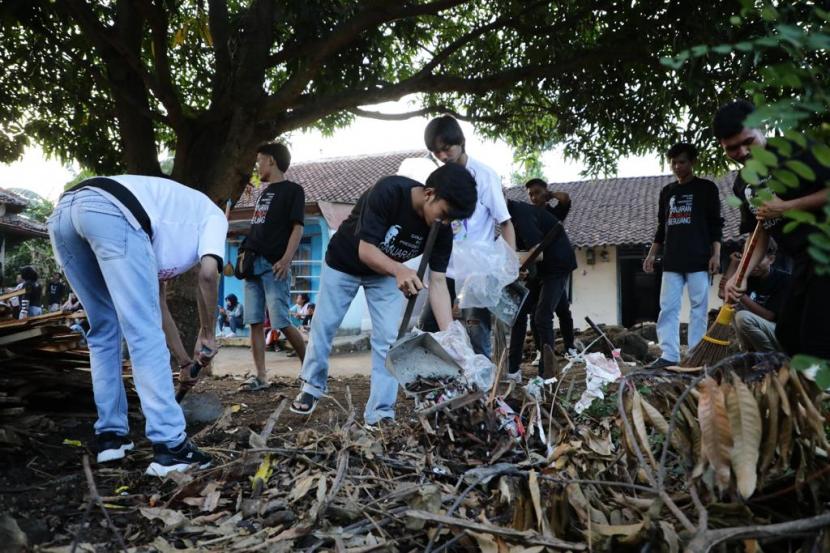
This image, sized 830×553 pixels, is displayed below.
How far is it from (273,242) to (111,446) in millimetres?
2471

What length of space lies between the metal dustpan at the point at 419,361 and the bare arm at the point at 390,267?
261 millimetres

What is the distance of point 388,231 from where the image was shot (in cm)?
369

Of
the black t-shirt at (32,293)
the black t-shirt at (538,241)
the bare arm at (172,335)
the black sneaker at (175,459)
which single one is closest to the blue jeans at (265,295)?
the bare arm at (172,335)

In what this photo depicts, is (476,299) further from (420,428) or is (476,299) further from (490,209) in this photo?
(420,428)

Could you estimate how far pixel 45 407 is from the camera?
3713 millimetres

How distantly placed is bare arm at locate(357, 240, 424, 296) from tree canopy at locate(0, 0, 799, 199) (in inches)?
99.7

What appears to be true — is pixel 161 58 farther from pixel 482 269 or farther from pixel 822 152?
pixel 822 152

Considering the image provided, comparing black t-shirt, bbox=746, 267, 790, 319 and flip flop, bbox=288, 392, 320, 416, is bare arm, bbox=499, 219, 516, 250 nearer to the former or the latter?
black t-shirt, bbox=746, 267, 790, 319

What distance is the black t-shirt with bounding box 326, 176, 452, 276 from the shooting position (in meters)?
3.62

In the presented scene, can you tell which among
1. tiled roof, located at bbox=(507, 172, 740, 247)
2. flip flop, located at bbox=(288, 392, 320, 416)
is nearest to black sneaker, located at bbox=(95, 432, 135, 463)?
flip flop, located at bbox=(288, 392, 320, 416)

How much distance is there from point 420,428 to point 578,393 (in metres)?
2.01

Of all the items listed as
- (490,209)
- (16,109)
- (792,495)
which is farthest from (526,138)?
(792,495)

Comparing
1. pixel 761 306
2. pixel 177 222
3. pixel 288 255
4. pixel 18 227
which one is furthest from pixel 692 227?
pixel 18 227

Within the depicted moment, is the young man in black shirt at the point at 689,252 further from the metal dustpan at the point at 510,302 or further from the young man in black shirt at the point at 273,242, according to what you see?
the young man in black shirt at the point at 273,242
